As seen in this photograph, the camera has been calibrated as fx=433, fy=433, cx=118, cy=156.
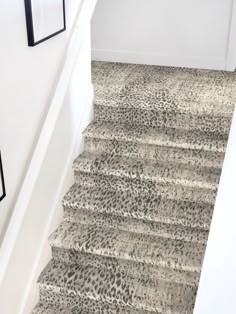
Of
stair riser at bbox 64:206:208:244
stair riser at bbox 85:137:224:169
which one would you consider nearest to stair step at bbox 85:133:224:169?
stair riser at bbox 85:137:224:169

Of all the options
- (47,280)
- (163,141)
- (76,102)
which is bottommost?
(47,280)

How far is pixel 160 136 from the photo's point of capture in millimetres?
2564

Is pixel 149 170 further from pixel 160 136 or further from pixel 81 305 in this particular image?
pixel 81 305

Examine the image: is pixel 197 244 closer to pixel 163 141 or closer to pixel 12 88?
pixel 163 141

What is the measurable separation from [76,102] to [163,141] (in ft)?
1.82

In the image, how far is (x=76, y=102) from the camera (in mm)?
2504

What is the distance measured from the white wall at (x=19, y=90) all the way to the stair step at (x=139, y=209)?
0.56 metres

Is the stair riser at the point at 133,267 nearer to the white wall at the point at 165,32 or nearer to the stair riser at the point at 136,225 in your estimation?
the stair riser at the point at 136,225

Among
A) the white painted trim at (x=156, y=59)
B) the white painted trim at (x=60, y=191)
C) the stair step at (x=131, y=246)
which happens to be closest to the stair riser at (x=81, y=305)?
the white painted trim at (x=60, y=191)

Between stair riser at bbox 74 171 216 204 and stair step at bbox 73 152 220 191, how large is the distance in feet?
0.09

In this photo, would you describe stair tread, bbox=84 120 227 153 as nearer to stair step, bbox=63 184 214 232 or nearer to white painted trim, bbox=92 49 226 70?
stair step, bbox=63 184 214 232

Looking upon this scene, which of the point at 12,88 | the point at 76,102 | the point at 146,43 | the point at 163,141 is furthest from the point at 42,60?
the point at 146,43

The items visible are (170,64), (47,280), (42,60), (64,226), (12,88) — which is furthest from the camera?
(170,64)

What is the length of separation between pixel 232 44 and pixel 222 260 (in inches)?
95.4
